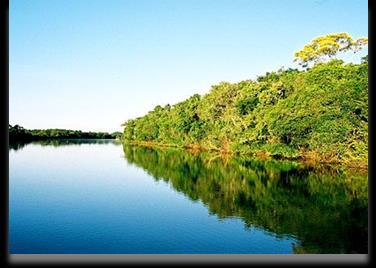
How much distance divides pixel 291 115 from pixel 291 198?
10131 millimetres

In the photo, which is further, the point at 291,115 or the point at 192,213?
the point at 291,115

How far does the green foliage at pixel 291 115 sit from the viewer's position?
1872 centimetres

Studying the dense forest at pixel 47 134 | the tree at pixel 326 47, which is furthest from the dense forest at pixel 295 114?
the dense forest at pixel 47 134

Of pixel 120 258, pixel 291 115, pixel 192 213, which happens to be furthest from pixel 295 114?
pixel 120 258

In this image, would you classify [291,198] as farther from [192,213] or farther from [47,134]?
[47,134]

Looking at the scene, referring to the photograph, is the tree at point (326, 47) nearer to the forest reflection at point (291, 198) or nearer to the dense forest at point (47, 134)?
the forest reflection at point (291, 198)

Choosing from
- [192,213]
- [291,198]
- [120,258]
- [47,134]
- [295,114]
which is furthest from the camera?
[47,134]

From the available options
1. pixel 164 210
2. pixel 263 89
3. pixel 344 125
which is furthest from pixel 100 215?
pixel 263 89

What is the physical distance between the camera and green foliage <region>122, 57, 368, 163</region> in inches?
737

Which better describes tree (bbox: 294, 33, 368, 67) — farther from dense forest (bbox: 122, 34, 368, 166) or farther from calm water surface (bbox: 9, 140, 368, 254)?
calm water surface (bbox: 9, 140, 368, 254)

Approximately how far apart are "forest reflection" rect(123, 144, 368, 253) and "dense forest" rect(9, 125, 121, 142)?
40481 millimetres

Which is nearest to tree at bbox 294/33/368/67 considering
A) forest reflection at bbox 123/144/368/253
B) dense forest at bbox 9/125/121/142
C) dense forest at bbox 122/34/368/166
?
dense forest at bbox 122/34/368/166

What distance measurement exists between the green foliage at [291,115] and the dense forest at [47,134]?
1070 inches

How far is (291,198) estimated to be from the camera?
12.3 meters
